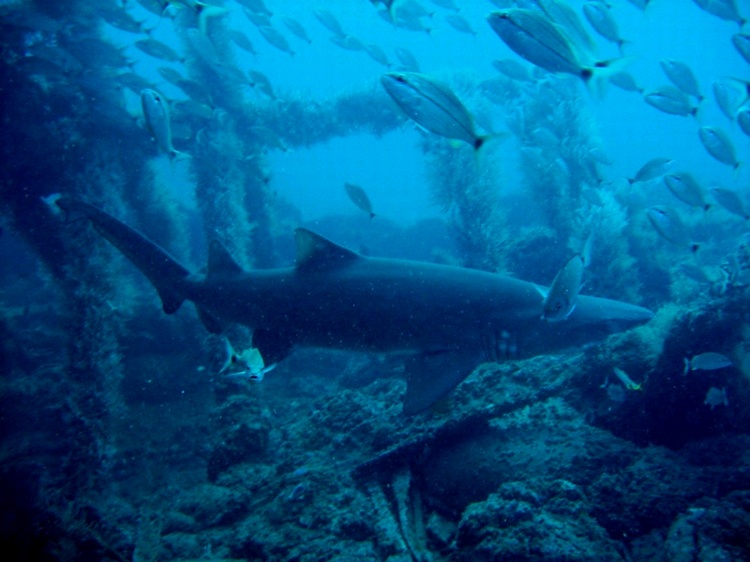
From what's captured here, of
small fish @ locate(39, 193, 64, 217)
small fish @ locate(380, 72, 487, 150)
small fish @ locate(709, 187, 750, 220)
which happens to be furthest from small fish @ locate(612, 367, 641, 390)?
small fish @ locate(39, 193, 64, 217)

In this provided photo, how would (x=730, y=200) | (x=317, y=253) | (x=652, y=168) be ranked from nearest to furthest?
1. (x=317, y=253)
2. (x=730, y=200)
3. (x=652, y=168)

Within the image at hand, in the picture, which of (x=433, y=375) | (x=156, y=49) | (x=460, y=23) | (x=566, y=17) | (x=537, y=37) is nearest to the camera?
(x=433, y=375)

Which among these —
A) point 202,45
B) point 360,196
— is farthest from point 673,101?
point 202,45

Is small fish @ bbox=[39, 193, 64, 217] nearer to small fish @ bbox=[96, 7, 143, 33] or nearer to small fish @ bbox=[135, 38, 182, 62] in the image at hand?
small fish @ bbox=[96, 7, 143, 33]

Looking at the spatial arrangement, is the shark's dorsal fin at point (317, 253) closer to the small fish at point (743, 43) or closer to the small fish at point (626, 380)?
the small fish at point (626, 380)

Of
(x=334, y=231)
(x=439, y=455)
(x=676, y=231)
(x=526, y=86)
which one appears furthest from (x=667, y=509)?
(x=334, y=231)

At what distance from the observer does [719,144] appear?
283 inches

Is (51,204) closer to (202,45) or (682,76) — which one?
(202,45)

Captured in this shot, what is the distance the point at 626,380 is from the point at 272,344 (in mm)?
3533

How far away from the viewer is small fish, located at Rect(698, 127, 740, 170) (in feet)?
23.3

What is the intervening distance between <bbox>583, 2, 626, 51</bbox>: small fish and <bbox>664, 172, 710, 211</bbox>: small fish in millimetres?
3393

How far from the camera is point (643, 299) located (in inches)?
380

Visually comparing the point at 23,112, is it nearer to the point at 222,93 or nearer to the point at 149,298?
the point at 149,298

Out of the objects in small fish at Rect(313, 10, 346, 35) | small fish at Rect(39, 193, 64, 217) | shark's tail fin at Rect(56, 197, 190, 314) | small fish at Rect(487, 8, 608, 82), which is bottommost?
small fish at Rect(39, 193, 64, 217)
